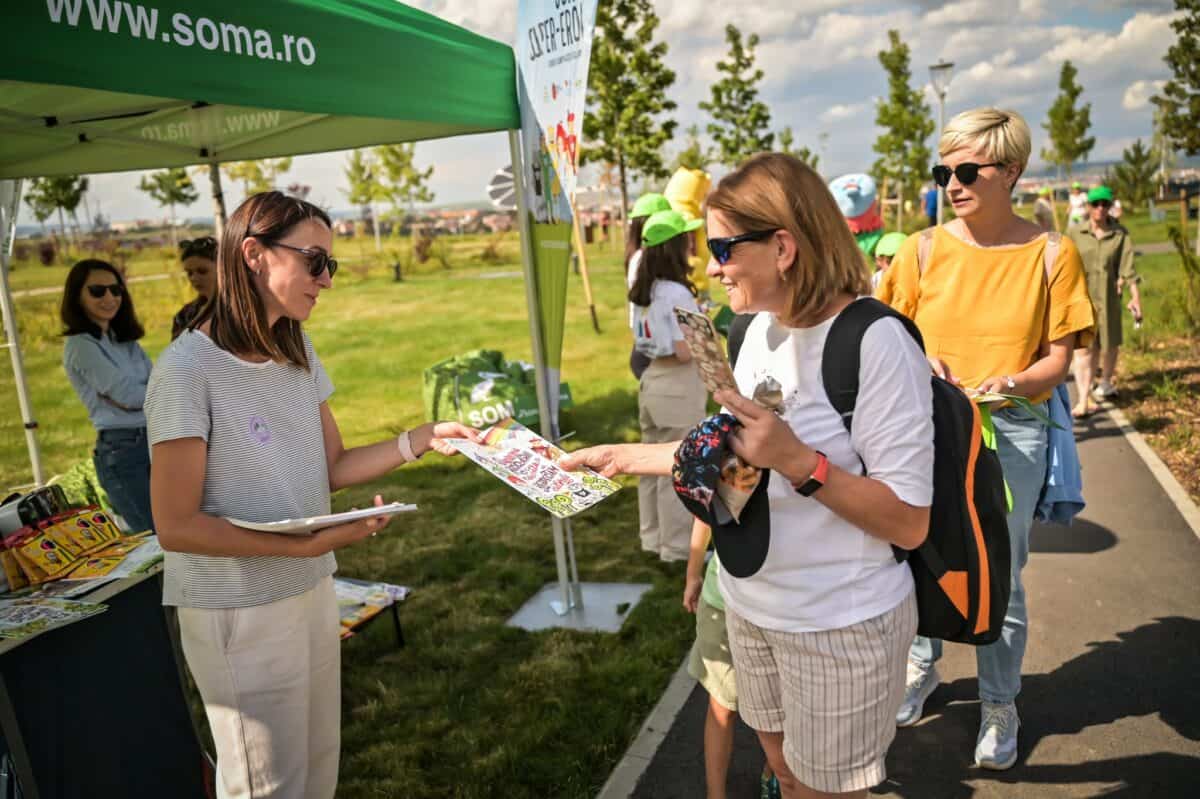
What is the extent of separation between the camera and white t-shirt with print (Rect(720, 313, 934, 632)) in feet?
5.56

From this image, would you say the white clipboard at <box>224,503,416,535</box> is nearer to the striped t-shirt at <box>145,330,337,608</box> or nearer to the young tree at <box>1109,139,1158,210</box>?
the striped t-shirt at <box>145,330,337,608</box>

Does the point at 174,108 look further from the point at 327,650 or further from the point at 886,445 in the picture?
the point at 886,445

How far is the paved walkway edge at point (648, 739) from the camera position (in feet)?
10.9

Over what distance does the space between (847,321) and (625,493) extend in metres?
5.51

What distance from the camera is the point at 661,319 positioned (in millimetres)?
4973

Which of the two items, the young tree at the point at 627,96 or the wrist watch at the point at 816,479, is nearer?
the wrist watch at the point at 816,479

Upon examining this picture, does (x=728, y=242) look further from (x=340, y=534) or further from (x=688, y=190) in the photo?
(x=688, y=190)

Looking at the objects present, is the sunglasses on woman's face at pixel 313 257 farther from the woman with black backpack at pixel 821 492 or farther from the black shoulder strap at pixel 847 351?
the black shoulder strap at pixel 847 351

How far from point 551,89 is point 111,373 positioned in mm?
3042

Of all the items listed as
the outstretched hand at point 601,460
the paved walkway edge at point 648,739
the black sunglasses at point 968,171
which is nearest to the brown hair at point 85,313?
the outstretched hand at point 601,460

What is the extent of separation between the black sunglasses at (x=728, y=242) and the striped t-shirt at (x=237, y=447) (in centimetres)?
120

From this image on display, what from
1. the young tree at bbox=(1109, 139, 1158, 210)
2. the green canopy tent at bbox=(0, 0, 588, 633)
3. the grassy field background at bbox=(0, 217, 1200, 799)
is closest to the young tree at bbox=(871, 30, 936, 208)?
the young tree at bbox=(1109, 139, 1158, 210)

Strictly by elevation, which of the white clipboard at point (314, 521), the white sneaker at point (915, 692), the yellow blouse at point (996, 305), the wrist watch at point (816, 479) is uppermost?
the yellow blouse at point (996, 305)

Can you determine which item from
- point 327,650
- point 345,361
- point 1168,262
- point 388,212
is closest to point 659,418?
point 327,650
